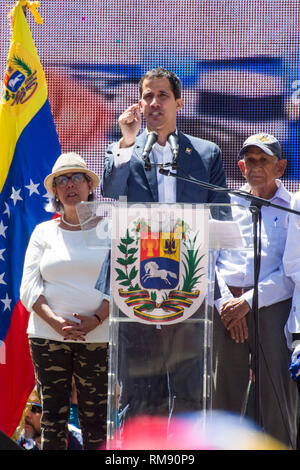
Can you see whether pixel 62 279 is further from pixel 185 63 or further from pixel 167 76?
pixel 185 63

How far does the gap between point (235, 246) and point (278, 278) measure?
89 cm

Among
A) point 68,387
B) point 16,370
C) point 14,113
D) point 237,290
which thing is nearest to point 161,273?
point 237,290

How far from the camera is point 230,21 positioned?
4996 mm

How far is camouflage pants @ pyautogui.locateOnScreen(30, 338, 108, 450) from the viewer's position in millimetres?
3513

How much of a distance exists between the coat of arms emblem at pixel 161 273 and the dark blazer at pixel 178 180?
88cm

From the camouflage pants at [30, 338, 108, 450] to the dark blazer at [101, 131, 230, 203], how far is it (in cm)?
79

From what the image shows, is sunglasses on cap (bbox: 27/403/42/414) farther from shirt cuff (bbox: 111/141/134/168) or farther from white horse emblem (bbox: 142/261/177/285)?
white horse emblem (bbox: 142/261/177/285)

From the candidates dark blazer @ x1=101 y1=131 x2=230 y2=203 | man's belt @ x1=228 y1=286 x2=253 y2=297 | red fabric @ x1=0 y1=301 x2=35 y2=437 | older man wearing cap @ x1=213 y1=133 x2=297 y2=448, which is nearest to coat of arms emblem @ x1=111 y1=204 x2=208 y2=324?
older man wearing cap @ x1=213 y1=133 x2=297 y2=448

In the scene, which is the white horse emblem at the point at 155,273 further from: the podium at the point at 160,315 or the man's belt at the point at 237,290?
the man's belt at the point at 237,290

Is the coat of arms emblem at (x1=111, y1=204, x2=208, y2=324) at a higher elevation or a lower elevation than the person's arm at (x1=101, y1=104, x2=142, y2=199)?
lower

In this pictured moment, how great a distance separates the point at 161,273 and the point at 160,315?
0.15m

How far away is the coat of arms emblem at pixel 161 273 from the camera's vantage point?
8.63ft

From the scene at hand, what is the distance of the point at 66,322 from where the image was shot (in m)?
3.58
